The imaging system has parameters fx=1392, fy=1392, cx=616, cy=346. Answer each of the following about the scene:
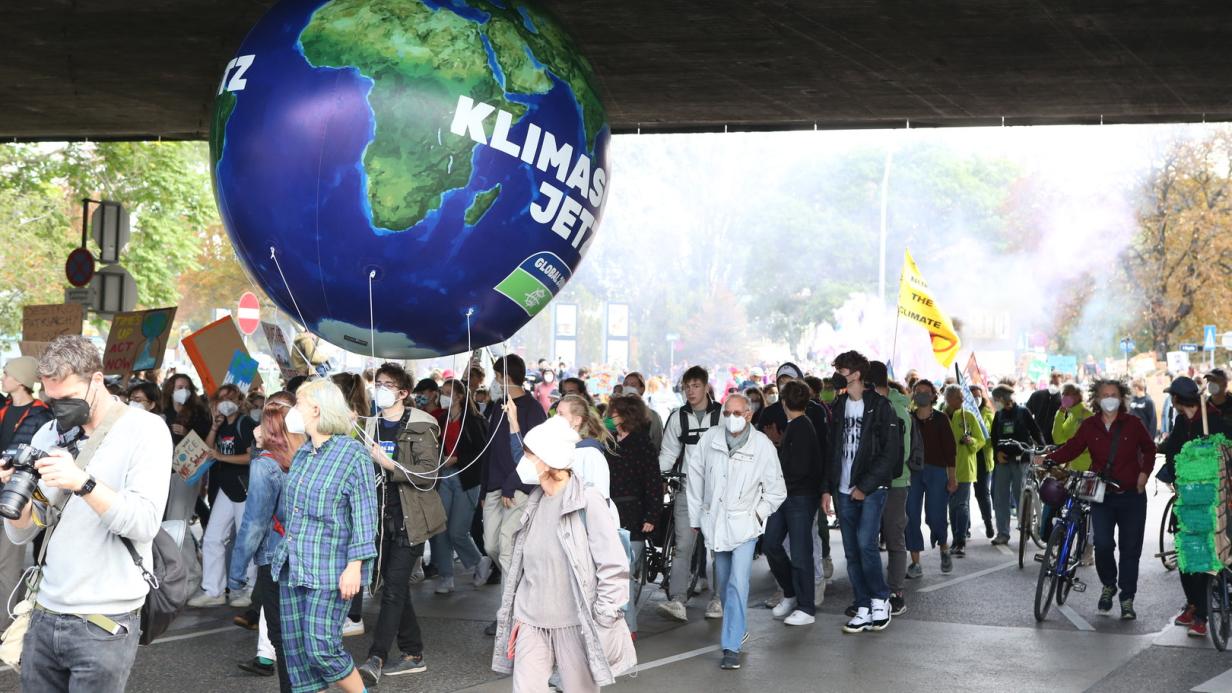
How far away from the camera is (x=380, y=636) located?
812 centimetres

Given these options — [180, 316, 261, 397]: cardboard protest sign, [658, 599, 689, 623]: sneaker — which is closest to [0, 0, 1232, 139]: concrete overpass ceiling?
[180, 316, 261, 397]: cardboard protest sign

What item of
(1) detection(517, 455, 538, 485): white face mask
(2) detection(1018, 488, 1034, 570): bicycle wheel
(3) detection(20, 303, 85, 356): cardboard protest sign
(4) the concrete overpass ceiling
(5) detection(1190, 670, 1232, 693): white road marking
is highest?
(4) the concrete overpass ceiling

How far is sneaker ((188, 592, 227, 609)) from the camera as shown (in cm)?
1081

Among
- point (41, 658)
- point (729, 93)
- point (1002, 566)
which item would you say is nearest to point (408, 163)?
point (41, 658)

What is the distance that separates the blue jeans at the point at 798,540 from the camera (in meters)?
10.2

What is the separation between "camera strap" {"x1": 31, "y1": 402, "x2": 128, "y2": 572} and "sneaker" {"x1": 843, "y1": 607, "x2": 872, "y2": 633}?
640 centimetres

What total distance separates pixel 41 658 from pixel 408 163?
2.45 m

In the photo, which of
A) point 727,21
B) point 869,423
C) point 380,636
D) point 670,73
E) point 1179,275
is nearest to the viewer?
point 380,636

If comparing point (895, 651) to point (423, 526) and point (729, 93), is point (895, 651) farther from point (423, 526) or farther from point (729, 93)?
point (729, 93)

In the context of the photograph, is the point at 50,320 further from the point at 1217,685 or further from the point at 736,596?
the point at 1217,685

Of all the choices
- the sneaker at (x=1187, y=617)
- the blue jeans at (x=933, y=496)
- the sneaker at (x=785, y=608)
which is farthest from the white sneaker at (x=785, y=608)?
the blue jeans at (x=933, y=496)

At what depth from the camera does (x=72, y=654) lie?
457cm

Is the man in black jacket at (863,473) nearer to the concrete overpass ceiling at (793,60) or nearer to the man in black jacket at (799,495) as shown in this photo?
the man in black jacket at (799,495)

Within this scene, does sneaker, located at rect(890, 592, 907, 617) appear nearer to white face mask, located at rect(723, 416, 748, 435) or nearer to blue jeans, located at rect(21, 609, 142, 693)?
white face mask, located at rect(723, 416, 748, 435)
